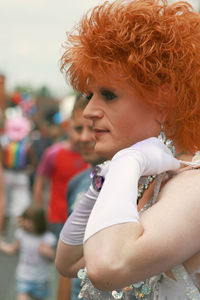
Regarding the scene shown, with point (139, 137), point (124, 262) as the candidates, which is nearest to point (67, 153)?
point (139, 137)

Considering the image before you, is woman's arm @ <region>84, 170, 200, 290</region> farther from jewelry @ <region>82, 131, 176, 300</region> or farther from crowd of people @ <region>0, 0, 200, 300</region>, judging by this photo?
jewelry @ <region>82, 131, 176, 300</region>

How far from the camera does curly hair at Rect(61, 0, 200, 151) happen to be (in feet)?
4.44

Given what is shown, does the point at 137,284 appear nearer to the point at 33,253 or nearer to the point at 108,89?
the point at 108,89

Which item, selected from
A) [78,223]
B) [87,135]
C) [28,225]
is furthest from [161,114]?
[28,225]

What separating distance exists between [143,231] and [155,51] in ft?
1.68

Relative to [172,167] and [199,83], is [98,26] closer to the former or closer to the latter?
[199,83]

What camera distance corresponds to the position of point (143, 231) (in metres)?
1.18

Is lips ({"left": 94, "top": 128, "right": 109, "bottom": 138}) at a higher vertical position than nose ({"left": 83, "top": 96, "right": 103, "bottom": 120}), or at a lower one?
lower

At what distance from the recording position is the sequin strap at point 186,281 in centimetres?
133

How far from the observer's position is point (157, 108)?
143 centimetres

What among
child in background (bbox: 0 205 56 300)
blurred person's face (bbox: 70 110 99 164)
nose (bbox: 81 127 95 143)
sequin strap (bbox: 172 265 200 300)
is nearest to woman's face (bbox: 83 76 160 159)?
sequin strap (bbox: 172 265 200 300)

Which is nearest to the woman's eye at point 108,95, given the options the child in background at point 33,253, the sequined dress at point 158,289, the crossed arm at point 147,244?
the sequined dress at point 158,289

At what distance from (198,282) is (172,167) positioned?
1.09 ft

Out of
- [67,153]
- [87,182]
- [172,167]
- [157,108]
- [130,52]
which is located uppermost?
[130,52]
